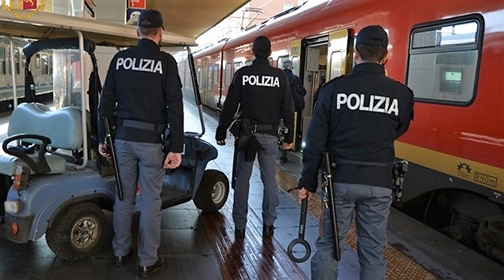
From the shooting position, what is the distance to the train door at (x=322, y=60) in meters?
6.37

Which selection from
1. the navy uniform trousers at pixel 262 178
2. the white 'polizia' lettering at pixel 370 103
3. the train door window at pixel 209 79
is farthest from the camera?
the train door window at pixel 209 79

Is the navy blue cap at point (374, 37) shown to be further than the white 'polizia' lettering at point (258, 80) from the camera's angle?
No

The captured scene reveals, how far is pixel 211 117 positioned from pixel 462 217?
12.5 meters

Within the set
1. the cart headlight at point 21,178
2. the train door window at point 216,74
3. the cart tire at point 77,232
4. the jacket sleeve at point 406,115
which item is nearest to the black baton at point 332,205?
the jacket sleeve at point 406,115

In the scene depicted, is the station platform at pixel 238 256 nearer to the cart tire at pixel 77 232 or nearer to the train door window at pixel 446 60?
the cart tire at pixel 77 232

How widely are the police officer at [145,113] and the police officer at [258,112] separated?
89 centimetres

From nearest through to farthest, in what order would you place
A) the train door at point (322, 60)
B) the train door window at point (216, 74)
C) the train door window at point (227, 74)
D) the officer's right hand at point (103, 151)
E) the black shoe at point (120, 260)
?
the officer's right hand at point (103, 151)
the black shoe at point (120, 260)
the train door at point (322, 60)
the train door window at point (227, 74)
the train door window at point (216, 74)

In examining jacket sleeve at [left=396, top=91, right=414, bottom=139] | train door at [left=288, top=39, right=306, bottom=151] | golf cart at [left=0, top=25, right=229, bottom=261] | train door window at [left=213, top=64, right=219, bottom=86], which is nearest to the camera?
jacket sleeve at [left=396, top=91, right=414, bottom=139]

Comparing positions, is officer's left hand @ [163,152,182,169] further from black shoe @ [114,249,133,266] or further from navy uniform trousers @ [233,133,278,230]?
navy uniform trousers @ [233,133,278,230]

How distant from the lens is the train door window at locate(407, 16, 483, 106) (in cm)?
409

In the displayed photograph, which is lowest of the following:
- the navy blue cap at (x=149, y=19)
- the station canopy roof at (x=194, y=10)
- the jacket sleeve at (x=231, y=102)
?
the jacket sleeve at (x=231, y=102)

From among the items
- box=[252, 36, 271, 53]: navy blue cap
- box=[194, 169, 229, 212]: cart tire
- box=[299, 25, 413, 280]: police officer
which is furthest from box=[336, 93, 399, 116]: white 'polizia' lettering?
box=[194, 169, 229, 212]: cart tire

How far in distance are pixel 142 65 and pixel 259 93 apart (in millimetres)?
1209

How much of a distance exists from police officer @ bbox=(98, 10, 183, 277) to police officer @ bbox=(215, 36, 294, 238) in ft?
2.90
